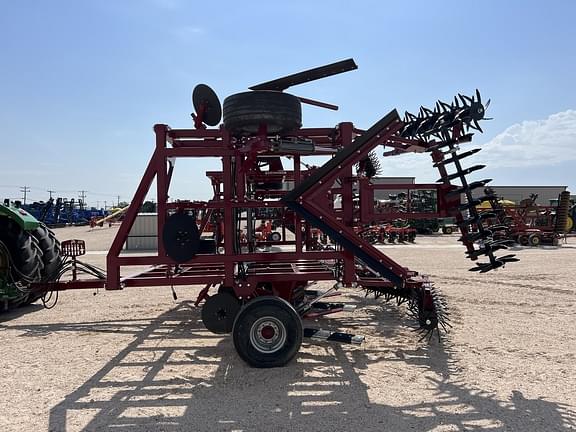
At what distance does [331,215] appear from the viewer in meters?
4.55

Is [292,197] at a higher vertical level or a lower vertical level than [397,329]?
higher

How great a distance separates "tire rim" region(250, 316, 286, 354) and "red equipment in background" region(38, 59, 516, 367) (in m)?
0.01

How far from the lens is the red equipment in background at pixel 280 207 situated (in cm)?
441

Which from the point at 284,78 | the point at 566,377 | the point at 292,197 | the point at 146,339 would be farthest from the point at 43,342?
the point at 566,377

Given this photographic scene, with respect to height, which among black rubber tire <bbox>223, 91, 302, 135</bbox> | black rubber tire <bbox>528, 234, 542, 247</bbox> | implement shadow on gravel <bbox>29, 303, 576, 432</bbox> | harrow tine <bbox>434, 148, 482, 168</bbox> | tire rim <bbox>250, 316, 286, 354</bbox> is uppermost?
black rubber tire <bbox>223, 91, 302, 135</bbox>

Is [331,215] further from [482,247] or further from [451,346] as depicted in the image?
[451,346]

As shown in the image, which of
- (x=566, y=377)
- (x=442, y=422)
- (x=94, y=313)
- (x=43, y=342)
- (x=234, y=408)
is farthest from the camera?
(x=94, y=313)

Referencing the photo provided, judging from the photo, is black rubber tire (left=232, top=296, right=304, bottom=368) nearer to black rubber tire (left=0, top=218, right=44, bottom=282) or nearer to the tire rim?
the tire rim

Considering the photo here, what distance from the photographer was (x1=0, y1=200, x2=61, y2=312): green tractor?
649 centimetres

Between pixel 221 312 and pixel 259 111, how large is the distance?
7.02 feet

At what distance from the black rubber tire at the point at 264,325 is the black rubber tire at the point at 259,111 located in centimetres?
177

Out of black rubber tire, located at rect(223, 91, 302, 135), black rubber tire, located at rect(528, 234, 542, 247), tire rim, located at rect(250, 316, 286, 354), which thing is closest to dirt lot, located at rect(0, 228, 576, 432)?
tire rim, located at rect(250, 316, 286, 354)

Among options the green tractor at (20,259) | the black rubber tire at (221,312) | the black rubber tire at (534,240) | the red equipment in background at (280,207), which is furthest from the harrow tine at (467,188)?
the black rubber tire at (534,240)

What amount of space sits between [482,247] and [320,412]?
261cm
